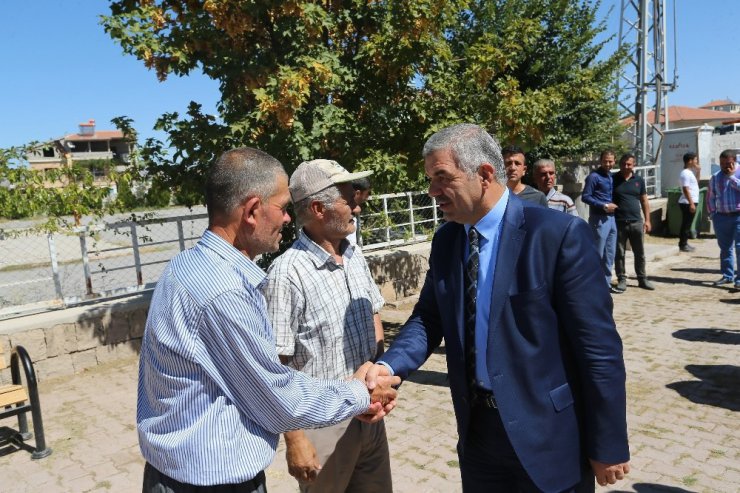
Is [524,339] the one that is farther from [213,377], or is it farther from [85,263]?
[85,263]

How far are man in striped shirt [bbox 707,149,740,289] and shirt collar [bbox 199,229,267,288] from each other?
900 cm

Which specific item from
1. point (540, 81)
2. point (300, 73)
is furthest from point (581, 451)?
point (540, 81)

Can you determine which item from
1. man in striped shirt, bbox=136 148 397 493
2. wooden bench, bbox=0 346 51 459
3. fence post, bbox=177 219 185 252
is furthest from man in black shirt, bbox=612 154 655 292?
man in striped shirt, bbox=136 148 397 493

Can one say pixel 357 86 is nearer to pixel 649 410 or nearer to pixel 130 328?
pixel 130 328

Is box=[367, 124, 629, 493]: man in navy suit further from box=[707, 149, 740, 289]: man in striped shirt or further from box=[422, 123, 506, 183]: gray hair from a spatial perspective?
box=[707, 149, 740, 289]: man in striped shirt

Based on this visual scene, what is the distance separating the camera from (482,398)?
220 centimetres

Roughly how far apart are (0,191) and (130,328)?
6.39ft

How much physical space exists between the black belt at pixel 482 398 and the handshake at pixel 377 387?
33cm

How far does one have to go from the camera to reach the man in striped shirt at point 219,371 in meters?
1.68

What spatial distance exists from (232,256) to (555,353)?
117 cm

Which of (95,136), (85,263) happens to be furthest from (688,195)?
(95,136)

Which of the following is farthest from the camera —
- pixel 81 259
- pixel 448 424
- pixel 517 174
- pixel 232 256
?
pixel 81 259

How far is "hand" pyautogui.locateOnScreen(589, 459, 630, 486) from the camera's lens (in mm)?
2020

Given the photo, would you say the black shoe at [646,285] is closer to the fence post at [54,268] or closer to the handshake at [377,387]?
the handshake at [377,387]
